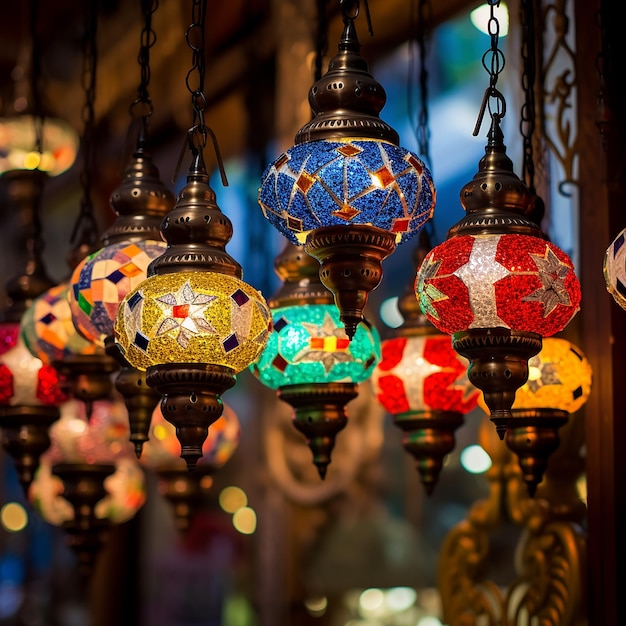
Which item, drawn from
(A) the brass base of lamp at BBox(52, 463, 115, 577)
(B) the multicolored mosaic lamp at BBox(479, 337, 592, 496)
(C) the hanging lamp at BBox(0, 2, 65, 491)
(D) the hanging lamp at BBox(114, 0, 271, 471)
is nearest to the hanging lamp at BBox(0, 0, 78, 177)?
(C) the hanging lamp at BBox(0, 2, 65, 491)

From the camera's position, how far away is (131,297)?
2.21 m

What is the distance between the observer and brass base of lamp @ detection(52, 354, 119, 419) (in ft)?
9.43

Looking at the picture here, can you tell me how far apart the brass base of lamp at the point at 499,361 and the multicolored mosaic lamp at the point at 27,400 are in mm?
1248

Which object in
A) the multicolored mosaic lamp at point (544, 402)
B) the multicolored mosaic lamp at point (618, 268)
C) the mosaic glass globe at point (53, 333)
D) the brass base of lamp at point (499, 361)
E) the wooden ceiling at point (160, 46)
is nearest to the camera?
the multicolored mosaic lamp at point (618, 268)

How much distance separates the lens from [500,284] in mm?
2094

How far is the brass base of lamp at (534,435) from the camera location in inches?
99.9

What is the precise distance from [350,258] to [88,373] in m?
0.95

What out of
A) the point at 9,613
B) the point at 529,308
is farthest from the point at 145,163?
the point at 9,613

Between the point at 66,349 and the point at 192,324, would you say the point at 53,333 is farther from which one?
the point at 192,324

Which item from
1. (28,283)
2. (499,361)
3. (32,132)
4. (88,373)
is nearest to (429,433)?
(499,361)

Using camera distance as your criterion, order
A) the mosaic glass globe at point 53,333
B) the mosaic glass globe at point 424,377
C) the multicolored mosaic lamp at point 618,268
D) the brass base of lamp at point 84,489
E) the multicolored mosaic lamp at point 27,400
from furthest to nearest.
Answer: the brass base of lamp at point 84,489 < the multicolored mosaic lamp at point 27,400 < the mosaic glass globe at point 53,333 < the mosaic glass globe at point 424,377 < the multicolored mosaic lamp at point 618,268

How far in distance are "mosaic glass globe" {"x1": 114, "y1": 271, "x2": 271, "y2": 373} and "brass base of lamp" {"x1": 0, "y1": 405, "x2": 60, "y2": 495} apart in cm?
91

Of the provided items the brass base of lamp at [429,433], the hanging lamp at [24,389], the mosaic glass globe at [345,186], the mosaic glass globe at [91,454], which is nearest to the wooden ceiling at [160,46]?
the hanging lamp at [24,389]

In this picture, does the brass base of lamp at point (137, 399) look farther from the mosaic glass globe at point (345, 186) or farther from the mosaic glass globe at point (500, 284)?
the mosaic glass globe at point (500, 284)
